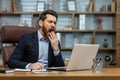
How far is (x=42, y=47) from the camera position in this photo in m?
2.71

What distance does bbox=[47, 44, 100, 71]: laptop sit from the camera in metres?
1.95

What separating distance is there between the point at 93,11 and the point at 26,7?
121 cm

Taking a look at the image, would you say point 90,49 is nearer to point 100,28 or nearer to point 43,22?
point 43,22

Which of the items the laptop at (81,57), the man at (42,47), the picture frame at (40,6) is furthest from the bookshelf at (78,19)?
the laptop at (81,57)

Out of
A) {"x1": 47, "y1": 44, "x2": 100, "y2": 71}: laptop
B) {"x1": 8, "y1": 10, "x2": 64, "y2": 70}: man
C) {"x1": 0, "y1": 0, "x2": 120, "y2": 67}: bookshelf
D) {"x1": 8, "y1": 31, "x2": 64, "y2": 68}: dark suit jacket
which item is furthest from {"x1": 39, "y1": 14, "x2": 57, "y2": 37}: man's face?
{"x1": 0, "y1": 0, "x2": 120, "y2": 67}: bookshelf

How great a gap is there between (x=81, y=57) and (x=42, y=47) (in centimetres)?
76

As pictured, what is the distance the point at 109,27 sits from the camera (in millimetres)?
4969

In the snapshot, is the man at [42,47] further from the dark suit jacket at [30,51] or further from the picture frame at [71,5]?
the picture frame at [71,5]

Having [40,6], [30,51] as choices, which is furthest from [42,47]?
[40,6]

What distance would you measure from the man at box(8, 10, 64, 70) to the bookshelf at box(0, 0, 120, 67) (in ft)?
6.87

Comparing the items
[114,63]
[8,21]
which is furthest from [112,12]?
[8,21]

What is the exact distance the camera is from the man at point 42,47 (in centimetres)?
259

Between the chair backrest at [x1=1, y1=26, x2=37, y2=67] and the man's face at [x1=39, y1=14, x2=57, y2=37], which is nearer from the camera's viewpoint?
the man's face at [x1=39, y1=14, x2=57, y2=37]

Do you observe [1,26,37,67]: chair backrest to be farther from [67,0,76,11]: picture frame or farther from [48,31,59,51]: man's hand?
[67,0,76,11]: picture frame
